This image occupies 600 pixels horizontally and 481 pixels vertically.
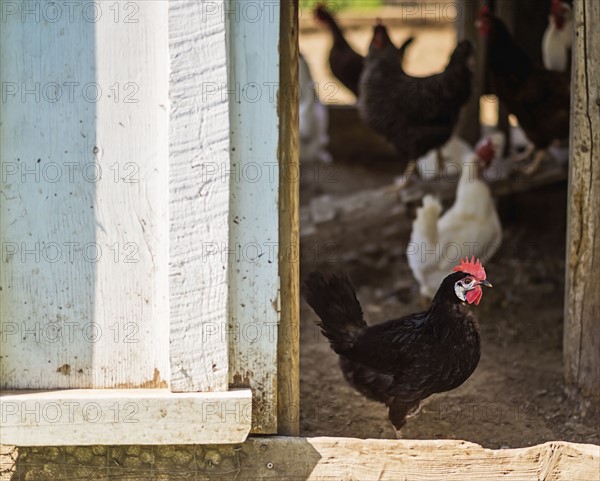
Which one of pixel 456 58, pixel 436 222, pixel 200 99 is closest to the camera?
pixel 200 99

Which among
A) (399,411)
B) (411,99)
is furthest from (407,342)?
(411,99)

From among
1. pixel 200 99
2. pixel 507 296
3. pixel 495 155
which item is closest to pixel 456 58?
pixel 495 155

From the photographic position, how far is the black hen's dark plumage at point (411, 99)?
5938 millimetres

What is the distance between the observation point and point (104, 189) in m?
3.09

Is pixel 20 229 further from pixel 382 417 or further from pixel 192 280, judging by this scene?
pixel 382 417

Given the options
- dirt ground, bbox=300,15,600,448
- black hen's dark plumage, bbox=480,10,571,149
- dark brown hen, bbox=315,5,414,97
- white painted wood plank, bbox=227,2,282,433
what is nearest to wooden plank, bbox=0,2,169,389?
white painted wood plank, bbox=227,2,282,433

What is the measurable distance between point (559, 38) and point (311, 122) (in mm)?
2728

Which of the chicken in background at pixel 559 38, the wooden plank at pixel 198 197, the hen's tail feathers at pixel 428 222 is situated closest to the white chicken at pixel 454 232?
the hen's tail feathers at pixel 428 222

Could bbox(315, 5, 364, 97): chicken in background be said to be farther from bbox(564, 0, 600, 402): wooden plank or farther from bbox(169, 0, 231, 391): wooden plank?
bbox(169, 0, 231, 391): wooden plank

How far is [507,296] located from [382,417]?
6.78ft

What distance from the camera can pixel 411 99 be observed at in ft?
19.6

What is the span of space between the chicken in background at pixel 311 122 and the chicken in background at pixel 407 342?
426 cm

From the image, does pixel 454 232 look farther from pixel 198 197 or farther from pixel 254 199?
pixel 198 197

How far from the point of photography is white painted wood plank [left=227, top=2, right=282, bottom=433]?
2994 millimetres
